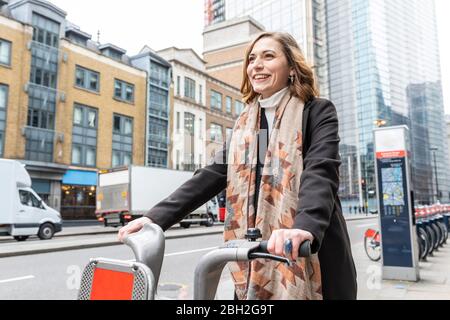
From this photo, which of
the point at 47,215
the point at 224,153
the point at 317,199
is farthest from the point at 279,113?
the point at 47,215

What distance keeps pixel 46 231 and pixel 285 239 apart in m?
16.7

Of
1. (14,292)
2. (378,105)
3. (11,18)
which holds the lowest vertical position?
(14,292)

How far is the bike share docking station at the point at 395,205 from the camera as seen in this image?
6961 millimetres

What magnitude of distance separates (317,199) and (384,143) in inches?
257

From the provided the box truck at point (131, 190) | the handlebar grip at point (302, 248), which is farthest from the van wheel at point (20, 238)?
the handlebar grip at point (302, 248)

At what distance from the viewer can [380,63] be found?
63031mm

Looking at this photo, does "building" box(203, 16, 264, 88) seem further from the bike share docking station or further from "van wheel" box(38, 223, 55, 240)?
the bike share docking station

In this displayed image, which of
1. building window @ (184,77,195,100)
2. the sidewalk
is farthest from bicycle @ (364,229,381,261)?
building window @ (184,77,195,100)

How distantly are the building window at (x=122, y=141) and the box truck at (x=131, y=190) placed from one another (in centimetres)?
778

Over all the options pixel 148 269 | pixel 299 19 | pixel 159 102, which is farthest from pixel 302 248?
pixel 299 19

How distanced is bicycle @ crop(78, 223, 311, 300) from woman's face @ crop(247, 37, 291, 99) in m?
0.80

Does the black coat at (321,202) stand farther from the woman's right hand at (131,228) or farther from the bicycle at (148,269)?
the bicycle at (148,269)

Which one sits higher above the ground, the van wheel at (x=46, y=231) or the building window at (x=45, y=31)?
the building window at (x=45, y=31)

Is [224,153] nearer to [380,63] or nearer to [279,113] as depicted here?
[279,113]
